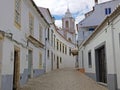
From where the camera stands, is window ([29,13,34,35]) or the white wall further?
A: window ([29,13,34,35])

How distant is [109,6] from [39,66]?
12546 mm

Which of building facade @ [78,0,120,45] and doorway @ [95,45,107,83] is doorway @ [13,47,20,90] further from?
building facade @ [78,0,120,45]

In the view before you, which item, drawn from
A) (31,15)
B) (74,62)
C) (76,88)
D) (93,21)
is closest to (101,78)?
(76,88)

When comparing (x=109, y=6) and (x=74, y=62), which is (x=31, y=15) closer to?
(x=109, y=6)

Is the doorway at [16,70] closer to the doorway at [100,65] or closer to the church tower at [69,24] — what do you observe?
the doorway at [100,65]

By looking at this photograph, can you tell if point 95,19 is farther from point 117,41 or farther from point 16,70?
point 117,41

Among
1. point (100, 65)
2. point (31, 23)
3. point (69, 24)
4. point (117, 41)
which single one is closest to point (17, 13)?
point (31, 23)

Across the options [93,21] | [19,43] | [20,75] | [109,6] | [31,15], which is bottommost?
[20,75]

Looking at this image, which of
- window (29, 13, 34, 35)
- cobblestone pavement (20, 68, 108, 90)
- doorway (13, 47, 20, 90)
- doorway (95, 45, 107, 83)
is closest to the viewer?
doorway (13, 47, 20, 90)

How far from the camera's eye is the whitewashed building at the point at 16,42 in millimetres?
9016

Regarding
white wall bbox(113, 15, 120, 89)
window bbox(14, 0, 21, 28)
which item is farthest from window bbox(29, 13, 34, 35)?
white wall bbox(113, 15, 120, 89)

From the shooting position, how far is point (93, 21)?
2606 cm

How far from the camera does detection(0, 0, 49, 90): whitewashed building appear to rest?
9016 mm

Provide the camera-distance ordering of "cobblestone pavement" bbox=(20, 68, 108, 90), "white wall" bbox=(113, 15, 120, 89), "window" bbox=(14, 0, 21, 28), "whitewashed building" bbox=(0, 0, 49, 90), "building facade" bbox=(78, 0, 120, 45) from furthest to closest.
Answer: "building facade" bbox=(78, 0, 120, 45) → "cobblestone pavement" bbox=(20, 68, 108, 90) → "window" bbox=(14, 0, 21, 28) → "white wall" bbox=(113, 15, 120, 89) → "whitewashed building" bbox=(0, 0, 49, 90)
